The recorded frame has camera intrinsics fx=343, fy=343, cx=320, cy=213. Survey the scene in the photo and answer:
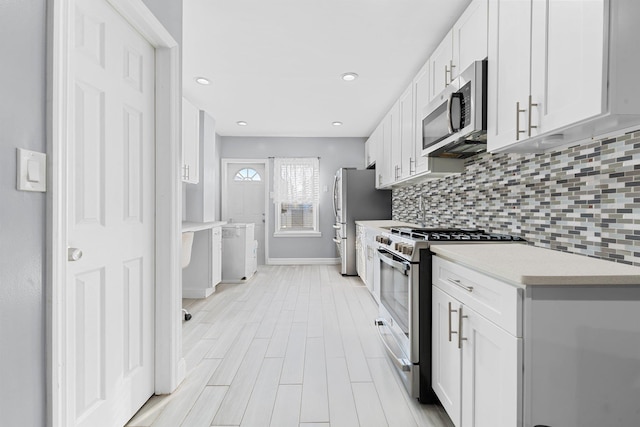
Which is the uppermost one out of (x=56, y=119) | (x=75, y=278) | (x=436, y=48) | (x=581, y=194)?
(x=436, y=48)

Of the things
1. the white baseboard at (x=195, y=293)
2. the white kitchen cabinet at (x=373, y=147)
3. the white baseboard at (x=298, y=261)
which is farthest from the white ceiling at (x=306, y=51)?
the white baseboard at (x=298, y=261)

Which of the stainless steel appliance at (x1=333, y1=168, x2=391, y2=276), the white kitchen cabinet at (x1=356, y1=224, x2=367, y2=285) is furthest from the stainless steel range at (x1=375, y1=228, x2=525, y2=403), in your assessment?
the stainless steel appliance at (x1=333, y1=168, x2=391, y2=276)

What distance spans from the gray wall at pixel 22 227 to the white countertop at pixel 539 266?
1422 millimetres

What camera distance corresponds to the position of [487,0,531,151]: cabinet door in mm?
1558

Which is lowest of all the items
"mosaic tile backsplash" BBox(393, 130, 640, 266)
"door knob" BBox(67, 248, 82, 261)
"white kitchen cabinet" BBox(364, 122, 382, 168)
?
"door knob" BBox(67, 248, 82, 261)

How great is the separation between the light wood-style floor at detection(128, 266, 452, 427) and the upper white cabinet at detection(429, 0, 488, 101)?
2.04 meters

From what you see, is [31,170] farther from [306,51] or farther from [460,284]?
[306,51]

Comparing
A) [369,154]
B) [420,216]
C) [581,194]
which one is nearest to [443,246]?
[581,194]

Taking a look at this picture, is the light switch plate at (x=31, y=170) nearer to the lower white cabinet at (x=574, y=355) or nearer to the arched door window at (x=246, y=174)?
the lower white cabinet at (x=574, y=355)

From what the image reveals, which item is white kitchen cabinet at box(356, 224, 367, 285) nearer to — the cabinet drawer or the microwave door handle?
the microwave door handle

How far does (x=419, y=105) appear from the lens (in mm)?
3127

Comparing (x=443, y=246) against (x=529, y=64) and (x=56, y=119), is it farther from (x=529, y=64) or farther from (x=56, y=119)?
(x=56, y=119)

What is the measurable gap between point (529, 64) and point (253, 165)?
5439 millimetres

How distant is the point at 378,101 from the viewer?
4.28 m
